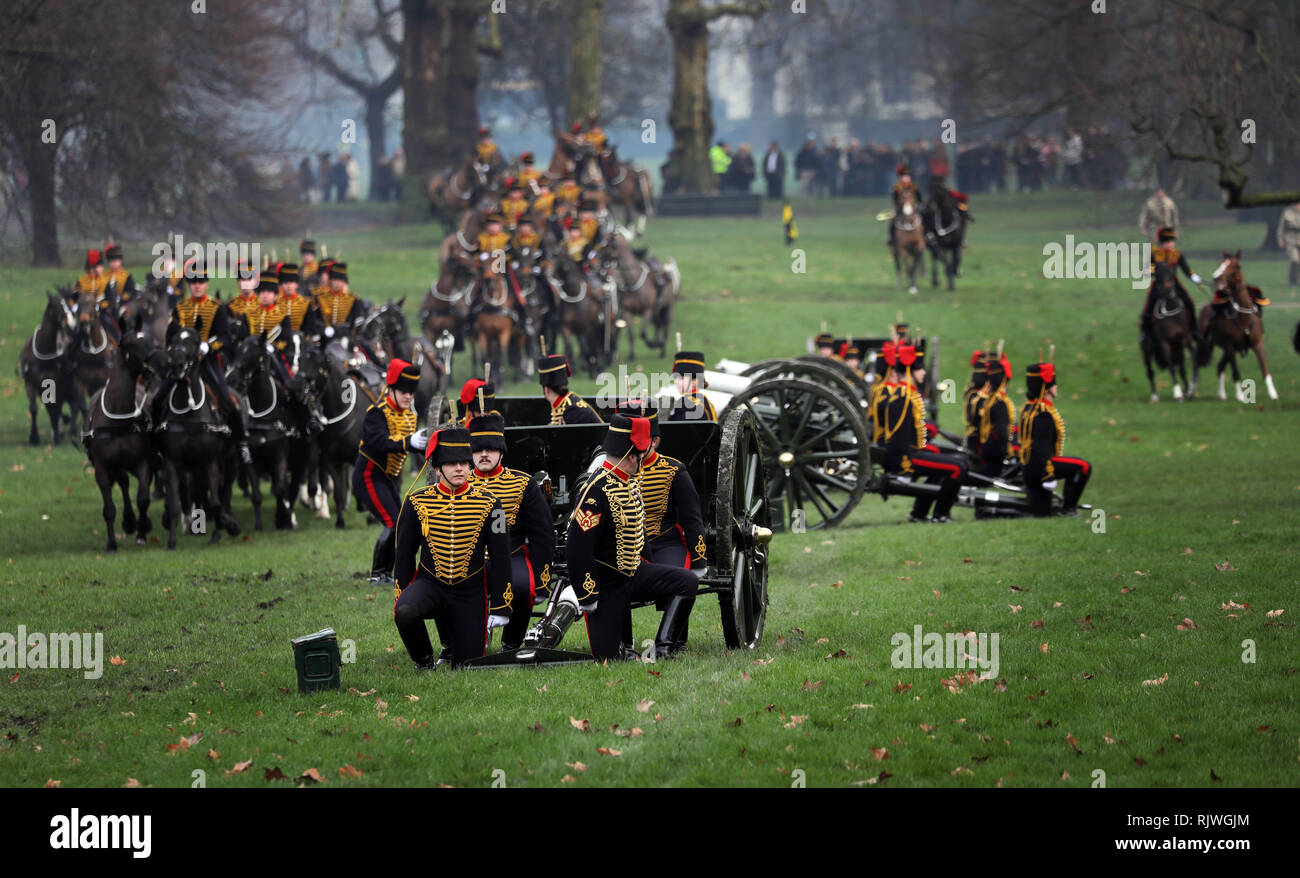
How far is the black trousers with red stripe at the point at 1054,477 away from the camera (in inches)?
637

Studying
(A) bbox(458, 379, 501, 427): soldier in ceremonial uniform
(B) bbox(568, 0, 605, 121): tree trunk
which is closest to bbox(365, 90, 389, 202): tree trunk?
(B) bbox(568, 0, 605, 121): tree trunk

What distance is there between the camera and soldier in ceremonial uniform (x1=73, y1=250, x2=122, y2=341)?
854 inches

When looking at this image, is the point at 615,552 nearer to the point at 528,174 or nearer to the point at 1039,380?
the point at 1039,380

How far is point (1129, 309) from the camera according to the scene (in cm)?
3422

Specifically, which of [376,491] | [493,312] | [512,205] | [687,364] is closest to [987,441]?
[687,364]

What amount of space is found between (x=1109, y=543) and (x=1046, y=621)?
3.54 metres

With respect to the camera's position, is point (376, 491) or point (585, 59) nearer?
point (376, 491)

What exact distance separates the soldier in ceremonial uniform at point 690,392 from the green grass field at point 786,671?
154cm

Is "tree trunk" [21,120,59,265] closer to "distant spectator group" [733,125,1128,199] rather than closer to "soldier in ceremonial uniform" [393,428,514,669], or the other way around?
"soldier in ceremonial uniform" [393,428,514,669]

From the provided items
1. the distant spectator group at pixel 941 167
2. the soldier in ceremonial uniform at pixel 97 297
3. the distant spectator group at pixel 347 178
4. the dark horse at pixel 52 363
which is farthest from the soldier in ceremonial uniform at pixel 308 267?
the distant spectator group at pixel 347 178

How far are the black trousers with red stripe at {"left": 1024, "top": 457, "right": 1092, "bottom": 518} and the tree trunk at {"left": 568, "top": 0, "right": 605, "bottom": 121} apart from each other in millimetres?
32023

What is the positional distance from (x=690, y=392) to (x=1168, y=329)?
14.4 m

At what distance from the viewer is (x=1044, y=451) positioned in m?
16.0

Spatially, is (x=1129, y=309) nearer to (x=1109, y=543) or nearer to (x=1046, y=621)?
(x=1109, y=543)
